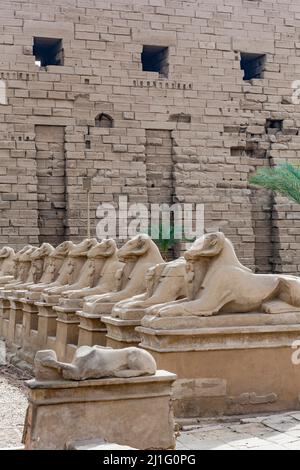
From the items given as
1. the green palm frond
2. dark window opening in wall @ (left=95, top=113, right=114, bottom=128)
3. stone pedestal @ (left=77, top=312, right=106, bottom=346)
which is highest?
dark window opening in wall @ (left=95, top=113, right=114, bottom=128)

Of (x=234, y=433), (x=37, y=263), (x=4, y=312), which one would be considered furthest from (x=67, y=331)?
(x=4, y=312)

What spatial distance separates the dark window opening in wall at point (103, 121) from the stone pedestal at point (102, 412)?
14.2m

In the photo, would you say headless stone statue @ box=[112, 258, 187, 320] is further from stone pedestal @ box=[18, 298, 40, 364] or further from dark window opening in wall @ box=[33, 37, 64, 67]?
dark window opening in wall @ box=[33, 37, 64, 67]

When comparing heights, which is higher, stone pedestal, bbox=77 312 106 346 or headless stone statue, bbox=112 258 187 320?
headless stone statue, bbox=112 258 187 320

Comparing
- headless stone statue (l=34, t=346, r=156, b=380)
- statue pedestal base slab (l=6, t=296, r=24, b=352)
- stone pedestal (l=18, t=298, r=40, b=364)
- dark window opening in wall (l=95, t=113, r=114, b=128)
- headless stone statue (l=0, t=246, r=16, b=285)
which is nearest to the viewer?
headless stone statue (l=34, t=346, r=156, b=380)

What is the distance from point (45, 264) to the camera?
11.5 metres

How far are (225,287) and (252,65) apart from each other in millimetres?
15545

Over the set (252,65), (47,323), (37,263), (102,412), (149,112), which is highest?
(252,65)

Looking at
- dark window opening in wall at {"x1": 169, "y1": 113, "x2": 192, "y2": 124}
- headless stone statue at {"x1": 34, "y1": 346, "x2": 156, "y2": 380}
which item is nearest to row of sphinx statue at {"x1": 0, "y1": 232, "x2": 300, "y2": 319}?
headless stone statue at {"x1": 34, "y1": 346, "x2": 156, "y2": 380}

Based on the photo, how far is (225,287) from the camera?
257 inches

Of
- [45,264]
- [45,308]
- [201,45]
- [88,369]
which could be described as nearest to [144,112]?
[201,45]

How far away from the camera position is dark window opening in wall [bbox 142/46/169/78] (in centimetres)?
1948

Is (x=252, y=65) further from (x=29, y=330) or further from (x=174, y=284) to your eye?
(x=174, y=284)

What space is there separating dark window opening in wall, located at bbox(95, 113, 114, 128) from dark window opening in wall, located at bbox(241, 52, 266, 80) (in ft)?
13.7
